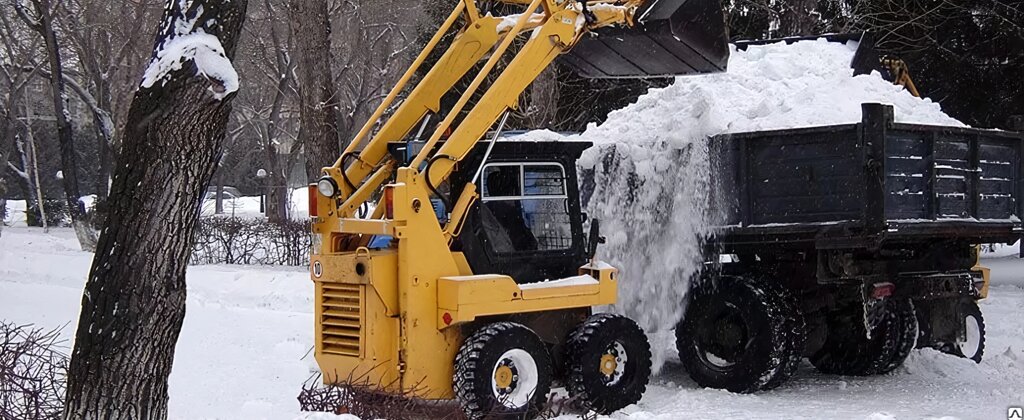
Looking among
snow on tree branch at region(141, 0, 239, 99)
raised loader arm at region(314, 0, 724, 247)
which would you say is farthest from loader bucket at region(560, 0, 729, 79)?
snow on tree branch at region(141, 0, 239, 99)

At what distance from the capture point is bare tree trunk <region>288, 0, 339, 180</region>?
51.2 feet

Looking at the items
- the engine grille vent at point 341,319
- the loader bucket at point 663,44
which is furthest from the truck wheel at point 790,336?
the engine grille vent at point 341,319

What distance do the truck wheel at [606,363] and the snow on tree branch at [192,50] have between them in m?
3.74

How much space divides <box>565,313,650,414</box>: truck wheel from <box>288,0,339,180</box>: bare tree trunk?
26.0ft

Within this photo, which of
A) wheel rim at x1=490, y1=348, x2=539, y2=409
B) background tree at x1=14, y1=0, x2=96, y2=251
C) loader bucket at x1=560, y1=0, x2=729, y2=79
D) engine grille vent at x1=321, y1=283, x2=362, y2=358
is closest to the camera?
wheel rim at x1=490, y1=348, x2=539, y2=409

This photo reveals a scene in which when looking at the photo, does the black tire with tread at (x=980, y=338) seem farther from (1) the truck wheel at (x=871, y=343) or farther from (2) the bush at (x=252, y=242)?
(2) the bush at (x=252, y=242)

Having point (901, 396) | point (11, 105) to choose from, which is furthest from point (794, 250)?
point (11, 105)

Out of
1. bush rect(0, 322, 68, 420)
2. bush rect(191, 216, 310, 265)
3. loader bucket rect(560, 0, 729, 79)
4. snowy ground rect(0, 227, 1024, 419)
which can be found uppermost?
loader bucket rect(560, 0, 729, 79)

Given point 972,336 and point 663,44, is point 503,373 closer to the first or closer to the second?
point 663,44

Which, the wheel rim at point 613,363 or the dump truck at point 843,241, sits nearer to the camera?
the wheel rim at point 613,363

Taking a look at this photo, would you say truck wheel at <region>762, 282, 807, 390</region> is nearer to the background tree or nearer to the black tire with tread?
the black tire with tread

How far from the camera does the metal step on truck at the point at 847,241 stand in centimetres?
867

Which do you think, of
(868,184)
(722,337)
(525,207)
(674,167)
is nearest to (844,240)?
(868,184)

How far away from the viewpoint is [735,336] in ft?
31.4
